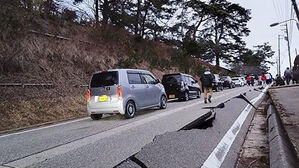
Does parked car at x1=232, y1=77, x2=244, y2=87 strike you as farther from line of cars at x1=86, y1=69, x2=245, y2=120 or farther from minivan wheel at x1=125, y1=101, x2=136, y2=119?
minivan wheel at x1=125, y1=101, x2=136, y2=119

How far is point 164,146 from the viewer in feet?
15.0

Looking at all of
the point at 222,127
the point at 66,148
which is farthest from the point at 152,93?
the point at 66,148

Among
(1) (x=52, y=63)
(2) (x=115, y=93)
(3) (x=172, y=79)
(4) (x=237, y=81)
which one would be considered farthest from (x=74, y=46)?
(4) (x=237, y=81)

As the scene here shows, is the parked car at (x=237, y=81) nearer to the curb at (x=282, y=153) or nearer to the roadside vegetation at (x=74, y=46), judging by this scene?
the roadside vegetation at (x=74, y=46)

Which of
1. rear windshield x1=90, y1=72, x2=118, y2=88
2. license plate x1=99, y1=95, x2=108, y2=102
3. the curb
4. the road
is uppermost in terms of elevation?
rear windshield x1=90, y1=72, x2=118, y2=88

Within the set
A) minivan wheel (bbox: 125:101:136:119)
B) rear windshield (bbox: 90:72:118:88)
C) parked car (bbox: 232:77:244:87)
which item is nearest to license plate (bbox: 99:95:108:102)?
rear windshield (bbox: 90:72:118:88)

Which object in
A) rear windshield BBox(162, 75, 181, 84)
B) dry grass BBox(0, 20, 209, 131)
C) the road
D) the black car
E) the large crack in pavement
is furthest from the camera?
rear windshield BBox(162, 75, 181, 84)

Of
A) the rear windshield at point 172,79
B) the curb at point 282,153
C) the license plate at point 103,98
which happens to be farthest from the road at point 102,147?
the rear windshield at point 172,79

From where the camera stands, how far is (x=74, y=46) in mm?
18391

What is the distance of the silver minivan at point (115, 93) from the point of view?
9.78 m

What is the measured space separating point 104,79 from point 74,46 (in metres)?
9.19

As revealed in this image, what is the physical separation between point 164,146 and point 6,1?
10020 millimetres

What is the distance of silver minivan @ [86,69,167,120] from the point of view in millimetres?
9781

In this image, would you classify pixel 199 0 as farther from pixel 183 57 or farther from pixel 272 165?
pixel 272 165
